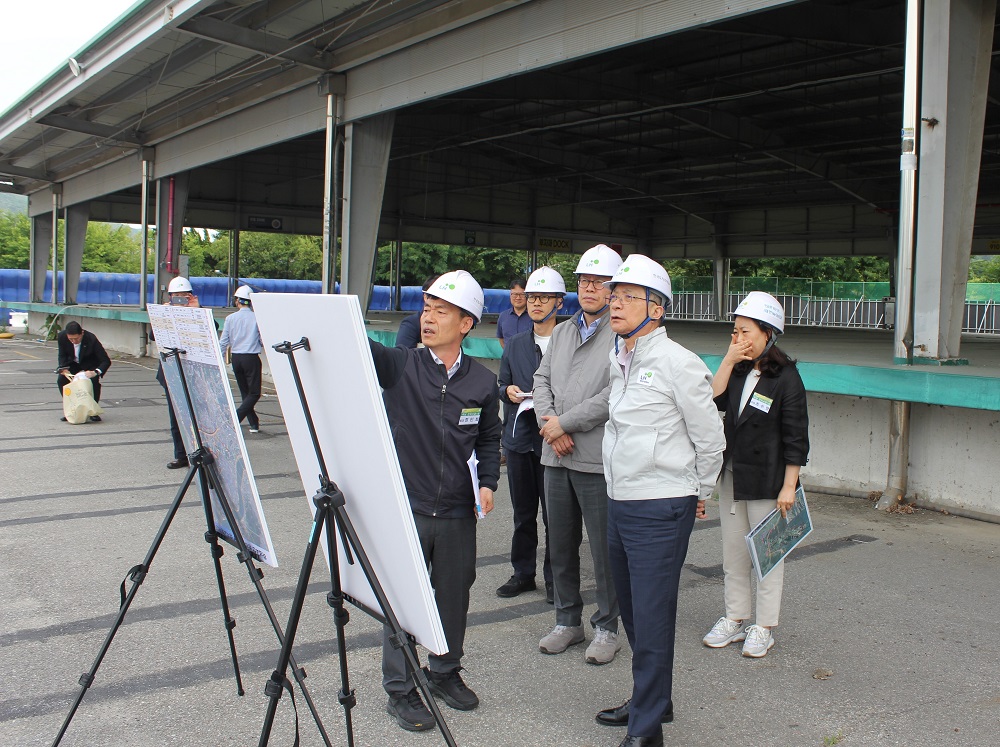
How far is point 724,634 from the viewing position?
4.73 metres

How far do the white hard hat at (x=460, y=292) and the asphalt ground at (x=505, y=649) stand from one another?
6.05 ft

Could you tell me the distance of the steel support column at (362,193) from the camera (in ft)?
51.9

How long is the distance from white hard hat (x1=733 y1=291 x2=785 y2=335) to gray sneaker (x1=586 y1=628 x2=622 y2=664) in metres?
1.85

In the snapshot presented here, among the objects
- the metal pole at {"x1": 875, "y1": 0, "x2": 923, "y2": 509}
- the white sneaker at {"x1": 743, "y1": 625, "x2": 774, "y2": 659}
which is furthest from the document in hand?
the metal pole at {"x1": 875, "y1": 0, "x2": 923, "y2": 509}

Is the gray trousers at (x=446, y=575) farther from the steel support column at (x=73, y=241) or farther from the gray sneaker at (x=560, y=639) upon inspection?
the steel support column at (x=73, y=241)

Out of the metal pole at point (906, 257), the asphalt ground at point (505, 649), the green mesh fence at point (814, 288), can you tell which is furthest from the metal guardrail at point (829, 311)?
the asphalt ground at point (505, 649)

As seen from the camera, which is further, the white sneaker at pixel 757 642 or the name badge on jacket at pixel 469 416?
the white sneaker at pixel 757 642

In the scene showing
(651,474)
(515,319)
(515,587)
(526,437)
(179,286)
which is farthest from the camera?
(179,286)

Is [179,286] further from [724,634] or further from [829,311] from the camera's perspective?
[829,311]

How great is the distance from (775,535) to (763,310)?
3.95ft

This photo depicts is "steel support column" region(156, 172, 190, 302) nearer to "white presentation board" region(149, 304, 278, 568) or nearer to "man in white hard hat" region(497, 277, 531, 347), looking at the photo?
"man in white hard hat" region(497, 277, 531, 347)

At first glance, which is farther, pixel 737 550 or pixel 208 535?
pixel 737 550

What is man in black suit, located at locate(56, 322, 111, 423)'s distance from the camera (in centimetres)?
1230

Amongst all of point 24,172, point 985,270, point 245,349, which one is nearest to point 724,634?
point 245,349
